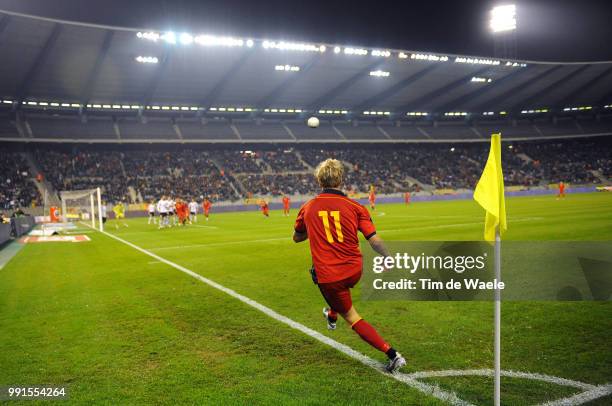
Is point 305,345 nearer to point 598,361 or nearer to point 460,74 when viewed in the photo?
point 598,361

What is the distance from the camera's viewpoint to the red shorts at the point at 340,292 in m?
4.46

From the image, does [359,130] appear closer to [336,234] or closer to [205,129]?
[205,129]

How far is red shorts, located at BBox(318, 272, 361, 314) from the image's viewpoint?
4457 millimetres

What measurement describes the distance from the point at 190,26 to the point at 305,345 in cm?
4343

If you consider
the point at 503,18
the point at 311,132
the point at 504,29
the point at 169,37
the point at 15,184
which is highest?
the point at 503,18

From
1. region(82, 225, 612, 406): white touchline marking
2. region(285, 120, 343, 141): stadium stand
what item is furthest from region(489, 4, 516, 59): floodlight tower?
region(82, 225, 612, 406): white touchline marking

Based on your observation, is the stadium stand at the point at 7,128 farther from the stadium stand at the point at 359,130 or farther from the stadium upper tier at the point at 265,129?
the stadium stand at the point at 359,130

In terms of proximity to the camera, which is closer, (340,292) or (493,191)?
(493,191)

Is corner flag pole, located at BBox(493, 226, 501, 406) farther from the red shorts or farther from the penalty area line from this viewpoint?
the red shorts

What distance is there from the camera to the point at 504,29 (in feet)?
181

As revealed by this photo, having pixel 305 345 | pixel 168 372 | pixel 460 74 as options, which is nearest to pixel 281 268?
pixel 305 345

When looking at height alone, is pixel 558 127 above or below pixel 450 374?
above

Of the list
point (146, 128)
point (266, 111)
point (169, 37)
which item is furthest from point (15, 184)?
point (266, 111)

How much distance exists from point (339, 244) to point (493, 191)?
148 centimetres
